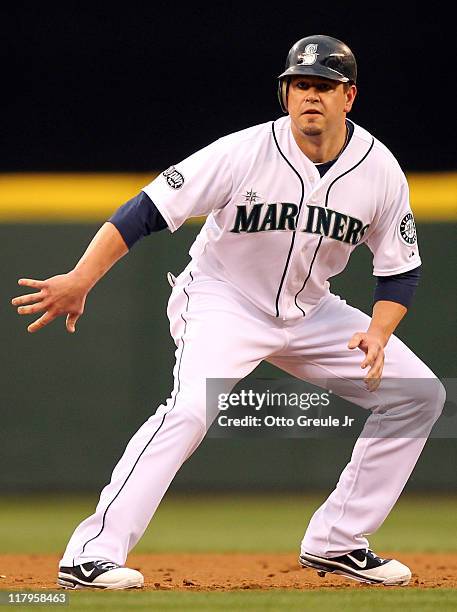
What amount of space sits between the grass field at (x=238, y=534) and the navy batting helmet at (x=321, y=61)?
1.47m

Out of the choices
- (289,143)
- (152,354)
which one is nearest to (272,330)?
(289,143)

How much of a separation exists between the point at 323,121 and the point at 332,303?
0.64 m

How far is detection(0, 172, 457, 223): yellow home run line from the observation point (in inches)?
262

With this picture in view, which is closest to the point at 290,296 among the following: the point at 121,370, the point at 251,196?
the point at 251,196

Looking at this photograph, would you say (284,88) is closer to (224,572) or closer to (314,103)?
(314,103)

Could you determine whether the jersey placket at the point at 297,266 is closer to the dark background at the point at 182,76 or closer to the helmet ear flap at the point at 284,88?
the helmet ear flap at the point at 284,88

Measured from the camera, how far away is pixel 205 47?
8.58 metres

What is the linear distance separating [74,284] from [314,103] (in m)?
0.90

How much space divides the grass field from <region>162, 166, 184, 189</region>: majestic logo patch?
1120mm

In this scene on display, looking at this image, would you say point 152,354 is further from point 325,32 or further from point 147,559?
point 325,32

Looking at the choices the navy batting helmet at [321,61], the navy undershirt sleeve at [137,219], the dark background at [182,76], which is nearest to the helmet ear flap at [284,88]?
the navy batting helmet at [321,61]

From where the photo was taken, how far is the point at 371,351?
362cm

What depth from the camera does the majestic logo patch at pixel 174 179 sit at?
11.5 feet

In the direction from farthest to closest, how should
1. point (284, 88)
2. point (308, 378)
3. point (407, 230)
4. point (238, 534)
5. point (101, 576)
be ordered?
1. point (238, 534)
2. point (308, 378)
3. point (407, 230)
4. point (284, 88)
5. point (101, 576)
